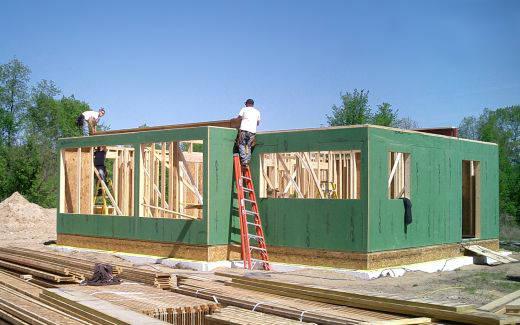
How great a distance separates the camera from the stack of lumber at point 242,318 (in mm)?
7965

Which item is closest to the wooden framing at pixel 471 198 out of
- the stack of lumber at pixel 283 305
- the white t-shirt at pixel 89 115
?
the stack of lumber at pixel 283 305

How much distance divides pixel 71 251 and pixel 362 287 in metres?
9.28

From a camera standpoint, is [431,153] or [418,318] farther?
[431,153]

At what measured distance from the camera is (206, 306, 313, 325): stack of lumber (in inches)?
314

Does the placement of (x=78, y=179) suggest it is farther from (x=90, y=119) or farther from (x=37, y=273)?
(x=37, y=273)

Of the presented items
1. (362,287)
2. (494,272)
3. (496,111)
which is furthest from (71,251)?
(496,111)

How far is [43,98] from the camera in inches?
2026

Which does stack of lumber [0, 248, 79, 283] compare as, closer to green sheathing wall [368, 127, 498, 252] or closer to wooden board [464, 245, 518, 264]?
green sheathing wall [368, 127, 498, 252]

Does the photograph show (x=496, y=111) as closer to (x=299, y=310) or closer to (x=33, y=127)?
(x=33, y=127)

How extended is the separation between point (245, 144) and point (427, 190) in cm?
430

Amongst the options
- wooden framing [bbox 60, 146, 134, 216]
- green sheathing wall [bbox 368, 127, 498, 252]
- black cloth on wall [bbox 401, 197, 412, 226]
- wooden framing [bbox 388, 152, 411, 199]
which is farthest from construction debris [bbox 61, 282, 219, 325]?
wooden framing [bbox 60, 146, 134, 216]

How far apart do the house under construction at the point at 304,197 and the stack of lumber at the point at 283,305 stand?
351cm

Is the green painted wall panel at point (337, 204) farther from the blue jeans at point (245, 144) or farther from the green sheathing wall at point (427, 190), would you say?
the blue jeans at point (245, 144)

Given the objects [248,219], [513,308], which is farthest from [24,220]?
[513,308]
